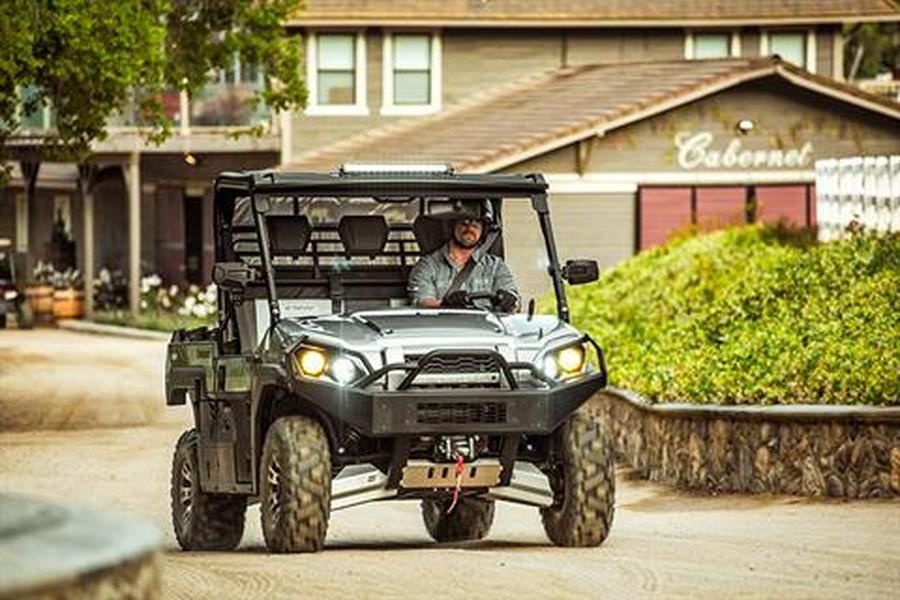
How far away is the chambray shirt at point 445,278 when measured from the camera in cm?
1387

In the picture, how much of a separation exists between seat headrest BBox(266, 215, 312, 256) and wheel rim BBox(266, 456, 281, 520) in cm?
163

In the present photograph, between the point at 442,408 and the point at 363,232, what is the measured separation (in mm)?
1904

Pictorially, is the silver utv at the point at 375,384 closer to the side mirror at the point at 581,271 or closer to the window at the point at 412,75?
the side mirror at the point at 581,271

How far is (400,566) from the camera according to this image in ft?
37.8

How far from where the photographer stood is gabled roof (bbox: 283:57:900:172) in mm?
42156

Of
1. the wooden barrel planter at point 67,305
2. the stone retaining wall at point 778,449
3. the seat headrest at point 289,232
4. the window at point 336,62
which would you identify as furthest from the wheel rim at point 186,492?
the wooden barrel planter at point 67,305

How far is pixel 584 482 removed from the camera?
12.9 meters

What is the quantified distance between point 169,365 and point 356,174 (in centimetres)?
191

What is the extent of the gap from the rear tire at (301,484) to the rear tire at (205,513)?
2.00 metres

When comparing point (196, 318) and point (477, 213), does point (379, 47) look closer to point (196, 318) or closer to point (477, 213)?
point (196, 318)

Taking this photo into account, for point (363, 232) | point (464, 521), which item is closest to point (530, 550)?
point (464, 521)

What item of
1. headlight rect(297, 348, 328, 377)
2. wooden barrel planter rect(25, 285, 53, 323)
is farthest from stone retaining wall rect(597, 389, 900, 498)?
wooden barrel planter rect(25, 285, 53, 323)

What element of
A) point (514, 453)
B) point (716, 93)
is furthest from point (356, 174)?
point (716, 93)

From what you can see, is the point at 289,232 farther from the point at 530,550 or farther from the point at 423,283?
the point at 530,550
